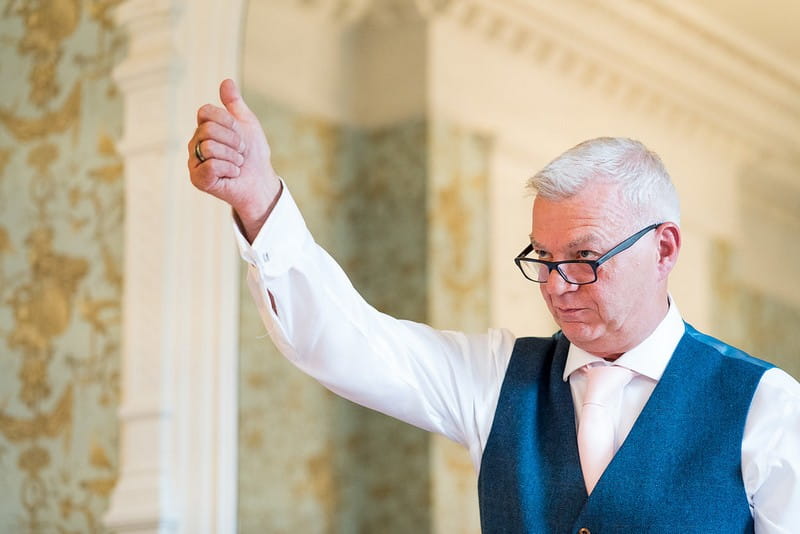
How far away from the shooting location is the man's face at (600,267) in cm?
154

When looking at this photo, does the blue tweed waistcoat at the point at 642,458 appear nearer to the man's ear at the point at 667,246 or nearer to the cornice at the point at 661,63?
the man's ear at the point at 667,246

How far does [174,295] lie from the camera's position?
2910 millimetres

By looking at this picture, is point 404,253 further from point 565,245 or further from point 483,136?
point 565,245

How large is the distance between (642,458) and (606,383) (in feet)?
0.44

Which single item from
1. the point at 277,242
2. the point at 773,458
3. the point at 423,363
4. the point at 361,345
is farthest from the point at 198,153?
the point at 773,458

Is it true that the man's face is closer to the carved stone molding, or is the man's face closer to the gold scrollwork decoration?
the carved stone molding

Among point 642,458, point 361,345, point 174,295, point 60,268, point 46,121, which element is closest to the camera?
point 642,458

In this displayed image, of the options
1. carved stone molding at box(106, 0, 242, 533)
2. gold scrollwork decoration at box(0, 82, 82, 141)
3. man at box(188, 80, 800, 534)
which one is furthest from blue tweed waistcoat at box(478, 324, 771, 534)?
gold scrollwork decoration at box(0, 82, 82, 141)

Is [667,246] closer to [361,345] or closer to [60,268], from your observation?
[361,345]

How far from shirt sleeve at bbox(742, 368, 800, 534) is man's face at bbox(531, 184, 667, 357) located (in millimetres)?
193

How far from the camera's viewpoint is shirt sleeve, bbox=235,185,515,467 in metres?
1.47

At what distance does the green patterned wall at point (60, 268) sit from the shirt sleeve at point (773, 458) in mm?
1853

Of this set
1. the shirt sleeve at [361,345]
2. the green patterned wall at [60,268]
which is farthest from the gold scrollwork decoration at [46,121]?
the shirt sleeve at [361,345]

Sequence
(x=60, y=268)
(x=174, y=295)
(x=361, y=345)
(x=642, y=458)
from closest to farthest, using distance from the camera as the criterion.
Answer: (x=642, y=458)
(x=361, y=345)
(x=174, y=295)
(x=60, y=268)
